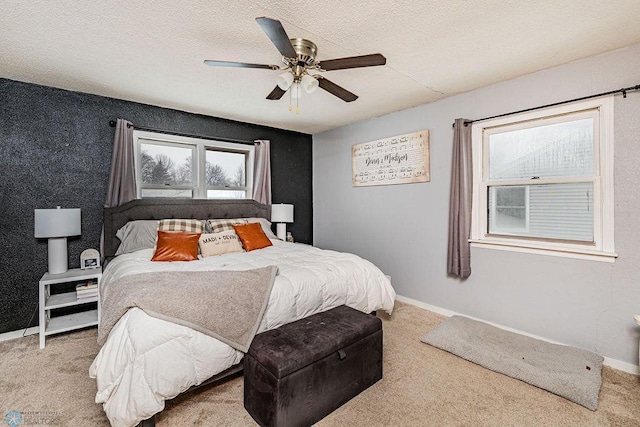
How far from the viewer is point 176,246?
2689 millimetres

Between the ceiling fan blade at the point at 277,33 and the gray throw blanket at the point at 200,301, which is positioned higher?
the ceiling fan blade at the point at 277,33

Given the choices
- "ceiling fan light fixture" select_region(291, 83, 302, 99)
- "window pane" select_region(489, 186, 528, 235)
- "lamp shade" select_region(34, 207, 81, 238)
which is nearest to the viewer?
"ceiling fan light fixture" select_region(291, 83, 302, 99)

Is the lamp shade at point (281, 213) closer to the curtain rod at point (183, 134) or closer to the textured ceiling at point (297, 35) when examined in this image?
the curtain rod at point (183, 134)

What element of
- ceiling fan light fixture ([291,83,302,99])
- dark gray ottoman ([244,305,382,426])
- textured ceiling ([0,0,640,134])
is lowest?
dark gray ottoman ([244,305,382,426])

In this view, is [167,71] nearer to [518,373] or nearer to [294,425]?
[294,425]

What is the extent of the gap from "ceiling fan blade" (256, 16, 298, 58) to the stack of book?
275 centimetres

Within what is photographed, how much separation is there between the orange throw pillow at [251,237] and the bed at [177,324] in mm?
91

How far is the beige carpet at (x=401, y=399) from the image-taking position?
1.64 meters

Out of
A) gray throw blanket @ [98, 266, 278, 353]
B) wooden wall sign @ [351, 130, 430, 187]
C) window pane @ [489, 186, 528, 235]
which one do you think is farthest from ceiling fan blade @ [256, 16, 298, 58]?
window pane @ [489, 186, 528, 235]

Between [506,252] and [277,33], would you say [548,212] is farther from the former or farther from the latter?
[277,33]

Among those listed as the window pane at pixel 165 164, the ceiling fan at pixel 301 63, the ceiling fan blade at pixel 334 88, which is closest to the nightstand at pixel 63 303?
the window pane at pixel 165 164

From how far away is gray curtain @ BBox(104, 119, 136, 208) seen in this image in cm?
307

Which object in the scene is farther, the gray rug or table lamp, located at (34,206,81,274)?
table lamp, located at (34,206,81,274)

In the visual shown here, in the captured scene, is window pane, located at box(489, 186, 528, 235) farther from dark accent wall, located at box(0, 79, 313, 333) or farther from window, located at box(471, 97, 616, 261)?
dark accent wall, located at box(0, 79, 313, 333)
